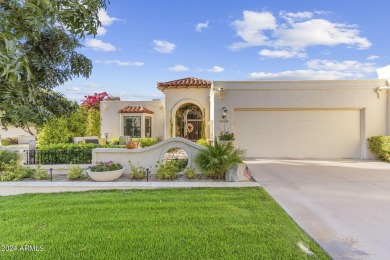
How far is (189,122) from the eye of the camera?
61.9ft

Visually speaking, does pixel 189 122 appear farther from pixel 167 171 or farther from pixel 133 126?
pixel 167 171

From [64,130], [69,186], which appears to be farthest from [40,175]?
[64,130]

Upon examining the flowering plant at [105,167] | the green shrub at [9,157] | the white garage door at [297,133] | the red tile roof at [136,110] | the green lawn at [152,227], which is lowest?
the green lawn at [152,227]

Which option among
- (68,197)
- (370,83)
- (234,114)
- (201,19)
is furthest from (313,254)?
(201,19)

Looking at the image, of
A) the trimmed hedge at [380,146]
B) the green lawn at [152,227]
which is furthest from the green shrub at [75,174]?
the trimmed hedge at [380,146]

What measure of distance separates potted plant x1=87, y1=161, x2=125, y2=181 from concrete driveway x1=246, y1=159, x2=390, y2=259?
5.47 meters

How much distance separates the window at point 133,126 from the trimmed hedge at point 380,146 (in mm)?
16376

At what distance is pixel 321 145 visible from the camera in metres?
13.7

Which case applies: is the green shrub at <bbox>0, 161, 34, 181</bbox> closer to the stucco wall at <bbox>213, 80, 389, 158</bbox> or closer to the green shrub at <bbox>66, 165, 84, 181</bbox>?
the green shrub at <bbox>66, 165, 84, 181</bbox>

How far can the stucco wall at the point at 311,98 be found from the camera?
42.9 feet

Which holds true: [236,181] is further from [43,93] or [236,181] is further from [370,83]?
[370,83]

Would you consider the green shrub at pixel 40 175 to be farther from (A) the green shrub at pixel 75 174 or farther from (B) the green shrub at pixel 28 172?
(A) the green shrub at pixel 75 174

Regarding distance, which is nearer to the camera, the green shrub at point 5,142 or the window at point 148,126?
the window at point 148,126

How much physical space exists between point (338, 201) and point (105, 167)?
7898 mm
